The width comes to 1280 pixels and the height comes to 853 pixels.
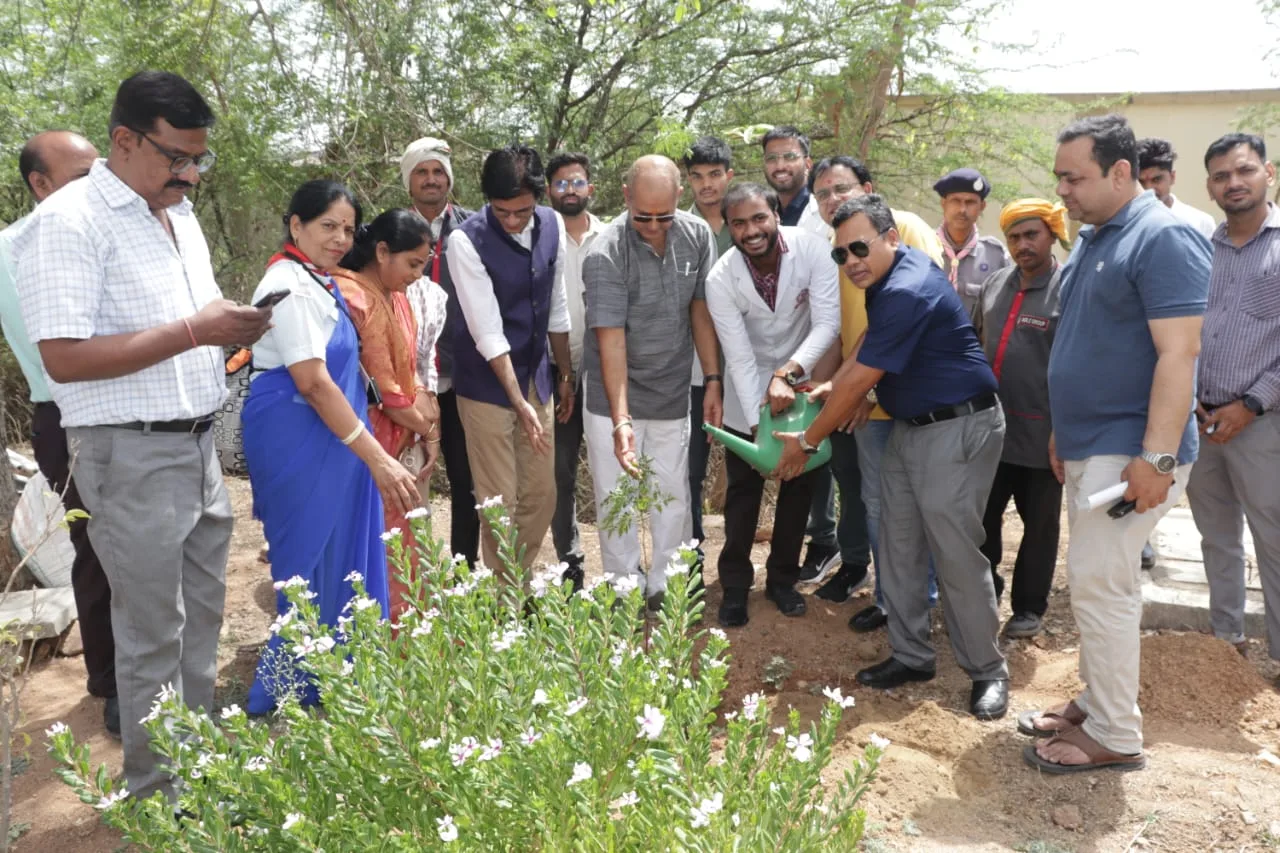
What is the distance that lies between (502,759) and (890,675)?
2488 mm

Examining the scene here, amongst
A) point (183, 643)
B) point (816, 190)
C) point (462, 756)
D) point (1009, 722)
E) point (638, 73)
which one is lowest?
point (1009, 722)

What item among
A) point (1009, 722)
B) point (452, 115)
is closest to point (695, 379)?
point (1009, 722)

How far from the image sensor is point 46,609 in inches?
170

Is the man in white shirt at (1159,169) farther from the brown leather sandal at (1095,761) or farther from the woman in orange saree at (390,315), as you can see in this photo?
the woman in orange saree at (390,315)

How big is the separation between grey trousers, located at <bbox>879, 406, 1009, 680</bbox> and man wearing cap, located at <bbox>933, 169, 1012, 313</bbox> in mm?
1224

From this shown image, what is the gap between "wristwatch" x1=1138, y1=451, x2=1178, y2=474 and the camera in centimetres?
293

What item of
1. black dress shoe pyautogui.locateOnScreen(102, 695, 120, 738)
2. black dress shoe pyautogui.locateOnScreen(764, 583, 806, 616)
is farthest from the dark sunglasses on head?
black dress shoe pyautogui.locateOnScreen(102, 695, 120, 738)

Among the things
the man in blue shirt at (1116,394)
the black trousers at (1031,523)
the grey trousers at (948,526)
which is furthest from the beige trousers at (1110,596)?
the black trousers at (1031,523)

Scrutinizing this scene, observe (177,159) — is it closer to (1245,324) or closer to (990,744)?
(990,744)

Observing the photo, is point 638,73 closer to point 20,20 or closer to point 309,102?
point 309,102

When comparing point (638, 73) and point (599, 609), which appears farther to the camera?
point (638, 73)

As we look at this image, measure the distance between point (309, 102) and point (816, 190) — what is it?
421 cm

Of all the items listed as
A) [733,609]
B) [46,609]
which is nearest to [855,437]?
[733,609]

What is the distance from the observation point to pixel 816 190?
4797 mm
